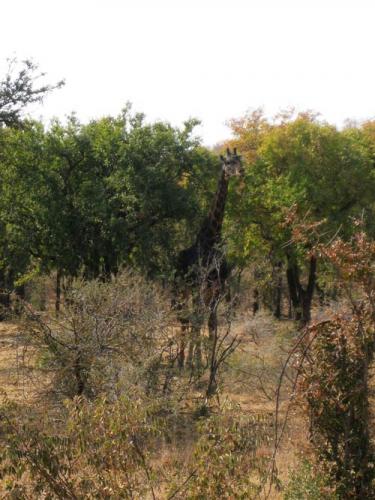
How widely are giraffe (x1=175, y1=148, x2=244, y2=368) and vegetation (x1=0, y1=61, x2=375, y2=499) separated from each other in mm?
60

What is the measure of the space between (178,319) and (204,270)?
126cm

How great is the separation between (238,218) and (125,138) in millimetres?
5757

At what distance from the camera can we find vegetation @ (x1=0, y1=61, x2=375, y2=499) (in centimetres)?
524

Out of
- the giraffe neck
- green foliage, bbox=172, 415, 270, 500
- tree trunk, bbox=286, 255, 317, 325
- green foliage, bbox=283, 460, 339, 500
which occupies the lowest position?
green foliage, bbox=283, 460, 339, 500

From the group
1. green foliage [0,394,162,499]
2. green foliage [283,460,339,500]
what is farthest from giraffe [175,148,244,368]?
green foliage [0,394,162,499]

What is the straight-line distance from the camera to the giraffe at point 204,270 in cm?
1349

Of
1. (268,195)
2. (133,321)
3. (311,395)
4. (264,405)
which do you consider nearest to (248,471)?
(311,395)

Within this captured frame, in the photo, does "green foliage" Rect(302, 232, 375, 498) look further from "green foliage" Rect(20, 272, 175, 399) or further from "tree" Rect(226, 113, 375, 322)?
"tree" Rect(226, 113, 375, 322)

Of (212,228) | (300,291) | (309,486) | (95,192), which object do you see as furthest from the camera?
(300,291)

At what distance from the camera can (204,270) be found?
1437cm

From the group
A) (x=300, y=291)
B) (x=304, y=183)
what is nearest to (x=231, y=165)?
(x=304, y=183)

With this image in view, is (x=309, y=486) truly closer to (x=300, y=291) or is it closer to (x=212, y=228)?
(x=212, y=228)

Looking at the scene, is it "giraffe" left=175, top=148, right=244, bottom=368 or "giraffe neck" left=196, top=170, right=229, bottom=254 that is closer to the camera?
"giraffe" left=175, top=148, right=244, bottom=368

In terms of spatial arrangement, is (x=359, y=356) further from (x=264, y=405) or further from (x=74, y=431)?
(x=264, y=405)
